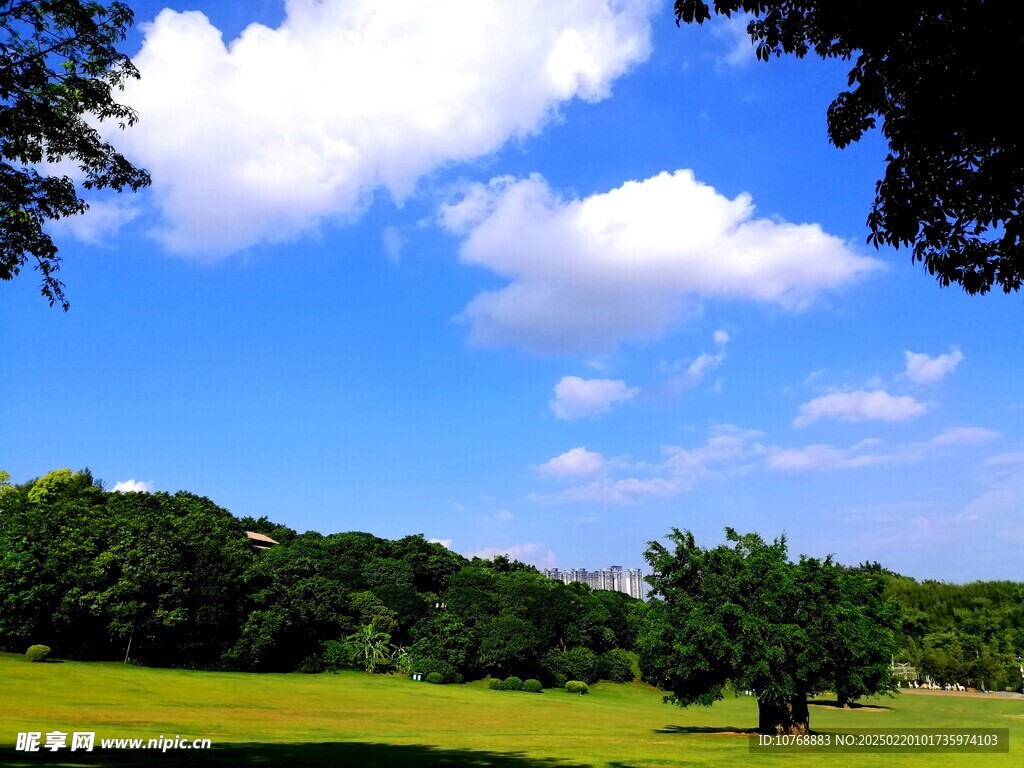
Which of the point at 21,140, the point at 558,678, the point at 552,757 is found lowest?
the point at 558,678

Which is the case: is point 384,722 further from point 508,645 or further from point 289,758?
point 508,645

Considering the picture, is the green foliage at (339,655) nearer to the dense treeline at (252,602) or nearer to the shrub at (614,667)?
the dense treeline at (252,602)

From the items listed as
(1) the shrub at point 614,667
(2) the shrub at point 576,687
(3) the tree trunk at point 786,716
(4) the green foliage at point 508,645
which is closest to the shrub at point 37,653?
(4) the green foliage at point 508,645

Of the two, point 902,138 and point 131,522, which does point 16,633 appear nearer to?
point 131,522

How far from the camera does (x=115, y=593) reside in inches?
2373

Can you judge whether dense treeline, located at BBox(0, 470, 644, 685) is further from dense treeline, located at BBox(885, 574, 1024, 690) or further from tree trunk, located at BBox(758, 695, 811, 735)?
dense treeline, located at BBox(885, 574, 1024, 690)

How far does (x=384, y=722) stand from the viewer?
40.4 m

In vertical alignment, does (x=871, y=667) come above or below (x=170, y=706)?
above

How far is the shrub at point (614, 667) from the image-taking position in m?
88.3

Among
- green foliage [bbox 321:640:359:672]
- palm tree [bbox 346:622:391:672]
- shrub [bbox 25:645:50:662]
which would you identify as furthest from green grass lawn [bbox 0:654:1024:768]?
palm tree [bbox 346:622:391:672]

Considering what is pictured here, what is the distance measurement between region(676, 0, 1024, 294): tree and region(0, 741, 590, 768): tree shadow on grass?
60.2ft

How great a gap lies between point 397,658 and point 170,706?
1615 inches

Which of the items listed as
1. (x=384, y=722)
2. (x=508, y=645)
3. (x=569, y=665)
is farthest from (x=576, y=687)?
(x=384, y=722)

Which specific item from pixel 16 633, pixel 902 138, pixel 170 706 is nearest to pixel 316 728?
pixel 170 706
